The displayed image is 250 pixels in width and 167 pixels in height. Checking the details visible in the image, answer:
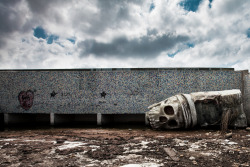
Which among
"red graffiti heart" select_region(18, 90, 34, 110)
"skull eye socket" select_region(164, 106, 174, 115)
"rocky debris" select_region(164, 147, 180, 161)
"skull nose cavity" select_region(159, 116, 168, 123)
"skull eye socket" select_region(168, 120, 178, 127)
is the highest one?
"red graffiti heart" select_region(18, 90, 34, 110)

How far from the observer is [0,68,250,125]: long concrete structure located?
273 inches

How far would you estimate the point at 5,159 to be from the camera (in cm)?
276

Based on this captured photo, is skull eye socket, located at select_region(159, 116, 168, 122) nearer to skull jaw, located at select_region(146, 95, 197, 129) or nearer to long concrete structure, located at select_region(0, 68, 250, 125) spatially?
skull jaw, located at select_region(146, 95, 197, 129)

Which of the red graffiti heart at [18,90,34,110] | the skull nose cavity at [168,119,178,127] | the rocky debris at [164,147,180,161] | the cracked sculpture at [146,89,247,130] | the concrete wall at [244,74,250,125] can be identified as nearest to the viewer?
the rocky debris at [164,147,180,161]

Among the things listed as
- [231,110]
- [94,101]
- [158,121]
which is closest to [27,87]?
[94,101]

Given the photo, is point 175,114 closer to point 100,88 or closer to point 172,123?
point 172,123

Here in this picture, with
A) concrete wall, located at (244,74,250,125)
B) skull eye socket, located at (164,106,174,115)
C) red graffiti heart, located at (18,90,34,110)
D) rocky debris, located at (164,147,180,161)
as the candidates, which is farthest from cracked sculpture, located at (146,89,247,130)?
red graffiti heart, located at (18,90,34,110)

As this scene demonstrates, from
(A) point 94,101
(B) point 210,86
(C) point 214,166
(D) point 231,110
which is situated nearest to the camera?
(C) point 214,166

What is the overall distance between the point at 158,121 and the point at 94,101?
3.15m

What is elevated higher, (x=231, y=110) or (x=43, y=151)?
(x=231, y=110)

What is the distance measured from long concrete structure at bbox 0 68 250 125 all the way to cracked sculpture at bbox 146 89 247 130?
1.55m

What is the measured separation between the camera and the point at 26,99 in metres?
7.80

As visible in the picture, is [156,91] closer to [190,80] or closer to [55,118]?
[190,80]

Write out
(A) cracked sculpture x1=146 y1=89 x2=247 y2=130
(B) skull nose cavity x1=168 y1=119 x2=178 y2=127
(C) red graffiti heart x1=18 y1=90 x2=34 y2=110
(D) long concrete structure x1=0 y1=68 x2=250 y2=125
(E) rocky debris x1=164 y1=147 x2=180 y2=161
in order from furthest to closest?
(C) red graffiti heart x1=18 y1=90 x2=34 y2=110, (D) long concrete structure x1=0 y1=68 x2=250 y2=125, (B) skull nose cavity x1=168 y1=119 x2=178 y2=127, (A) cracked sculpture x1=146 y1=89 x2=247 y2=130, (E) rocky debris x1=164 y1=147 x2=180 y2=161
